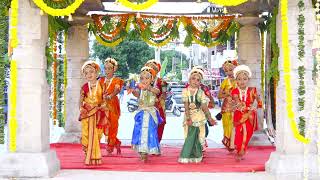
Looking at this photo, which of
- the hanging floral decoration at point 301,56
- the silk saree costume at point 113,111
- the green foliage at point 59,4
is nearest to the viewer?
the hanging floral decoration at point 301,56

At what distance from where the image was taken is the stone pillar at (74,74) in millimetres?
10984

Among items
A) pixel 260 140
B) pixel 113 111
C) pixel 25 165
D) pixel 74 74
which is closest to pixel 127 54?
pixel 74 74

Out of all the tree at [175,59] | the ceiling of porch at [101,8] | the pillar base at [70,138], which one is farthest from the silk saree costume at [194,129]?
the tree at [175,59]

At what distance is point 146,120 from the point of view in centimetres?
830

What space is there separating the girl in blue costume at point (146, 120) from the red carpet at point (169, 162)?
0.27m

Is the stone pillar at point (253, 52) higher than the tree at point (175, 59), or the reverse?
the tree at point (175, 59)

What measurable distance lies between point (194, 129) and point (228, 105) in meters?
1.32

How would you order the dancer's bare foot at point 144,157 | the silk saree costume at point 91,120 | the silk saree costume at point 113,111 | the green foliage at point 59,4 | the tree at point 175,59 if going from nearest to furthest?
the green foliage at point 59,4
the silk saree costume at point 91,120
the dancer's bare foot at point 144,157
the silk saree costume at point 113,111
the tree at point 175,59

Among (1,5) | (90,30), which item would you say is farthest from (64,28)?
(1,5)

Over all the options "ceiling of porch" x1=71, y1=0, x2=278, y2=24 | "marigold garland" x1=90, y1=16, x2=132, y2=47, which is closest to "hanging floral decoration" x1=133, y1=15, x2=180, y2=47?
"marigold garland" x1=90, y1=16, x2=132, y2=47

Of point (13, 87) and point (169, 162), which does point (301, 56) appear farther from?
point (13, 87)

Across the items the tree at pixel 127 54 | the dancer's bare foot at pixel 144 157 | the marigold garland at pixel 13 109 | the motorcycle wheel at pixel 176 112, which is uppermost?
the tree at pixel 127 54

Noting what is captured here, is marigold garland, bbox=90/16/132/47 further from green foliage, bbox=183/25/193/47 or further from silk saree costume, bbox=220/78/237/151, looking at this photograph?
silk saree costume, bbox=220/78/237/151

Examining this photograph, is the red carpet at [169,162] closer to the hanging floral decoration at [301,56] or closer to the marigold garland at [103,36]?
the hanging floral decoration at [301,56]
